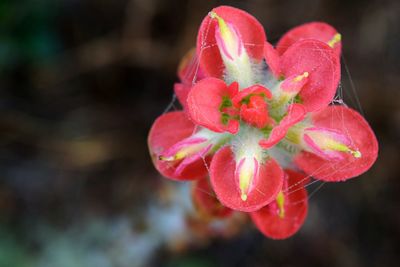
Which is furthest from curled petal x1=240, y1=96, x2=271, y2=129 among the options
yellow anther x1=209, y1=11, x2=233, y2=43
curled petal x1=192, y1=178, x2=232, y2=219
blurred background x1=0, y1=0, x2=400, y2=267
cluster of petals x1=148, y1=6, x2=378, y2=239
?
blurred background x1=0, y1=0, x2=400, y2=267

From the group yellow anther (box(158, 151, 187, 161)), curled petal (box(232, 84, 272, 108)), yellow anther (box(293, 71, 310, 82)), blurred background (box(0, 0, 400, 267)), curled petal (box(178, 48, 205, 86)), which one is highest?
yellow anther (box(293, 71, 310, 82))

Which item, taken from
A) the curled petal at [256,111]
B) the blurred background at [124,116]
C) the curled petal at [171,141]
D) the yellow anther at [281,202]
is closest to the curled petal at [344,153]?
the yellow anther at [281,202]

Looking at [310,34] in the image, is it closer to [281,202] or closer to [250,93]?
[250,93]

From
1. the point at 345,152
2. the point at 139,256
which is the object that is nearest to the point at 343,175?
the point at 345,152

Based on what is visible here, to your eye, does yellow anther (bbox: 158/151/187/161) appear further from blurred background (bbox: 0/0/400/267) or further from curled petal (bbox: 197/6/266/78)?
blurred background (bbox: 0/0/400/267)

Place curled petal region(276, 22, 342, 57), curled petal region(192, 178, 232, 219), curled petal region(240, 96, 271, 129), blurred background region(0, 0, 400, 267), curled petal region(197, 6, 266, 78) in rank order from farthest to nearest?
blurred background region(0, 0, 400, 267) → curled petal region(192, 178, 232, 219) → curled petal region(276, 22, 342, 57) → curled petal region(197, 6, 266, 78) → curled petal region(240, 96, 271, 129)

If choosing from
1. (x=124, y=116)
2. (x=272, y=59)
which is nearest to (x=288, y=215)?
(x=272, y=59)
